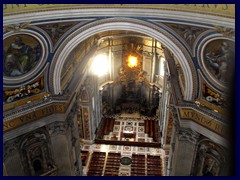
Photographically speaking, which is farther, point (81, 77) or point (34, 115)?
point (81, 77)

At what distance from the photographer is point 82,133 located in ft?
46.5

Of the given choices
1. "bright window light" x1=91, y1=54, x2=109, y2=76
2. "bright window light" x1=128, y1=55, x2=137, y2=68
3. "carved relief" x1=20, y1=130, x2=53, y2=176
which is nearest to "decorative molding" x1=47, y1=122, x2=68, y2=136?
"carved relief" x1=20, y1=130, x2=53, y2=176

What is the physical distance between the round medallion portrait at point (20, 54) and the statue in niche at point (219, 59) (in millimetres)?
4467

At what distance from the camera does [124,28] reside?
6.92 meters

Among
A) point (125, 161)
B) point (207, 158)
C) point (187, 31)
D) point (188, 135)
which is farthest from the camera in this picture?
point (125, 161)

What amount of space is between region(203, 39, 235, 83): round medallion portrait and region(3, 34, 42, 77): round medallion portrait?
4434mm

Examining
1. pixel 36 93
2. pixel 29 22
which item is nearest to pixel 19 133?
pixel 36 93

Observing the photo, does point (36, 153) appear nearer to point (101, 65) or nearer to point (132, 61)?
point (101, 65)

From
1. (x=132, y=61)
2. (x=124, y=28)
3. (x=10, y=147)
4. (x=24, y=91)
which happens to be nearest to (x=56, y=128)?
(x=10, y=147)

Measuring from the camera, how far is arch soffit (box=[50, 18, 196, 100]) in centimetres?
683

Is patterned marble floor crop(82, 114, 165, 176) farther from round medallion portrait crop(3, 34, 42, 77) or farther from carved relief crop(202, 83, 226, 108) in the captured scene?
round medallion portrait crop(3, 34, 42, 77)

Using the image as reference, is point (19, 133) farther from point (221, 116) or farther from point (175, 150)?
point (221, 116)

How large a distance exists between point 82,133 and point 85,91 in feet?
8.66

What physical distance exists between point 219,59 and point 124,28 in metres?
2.51
